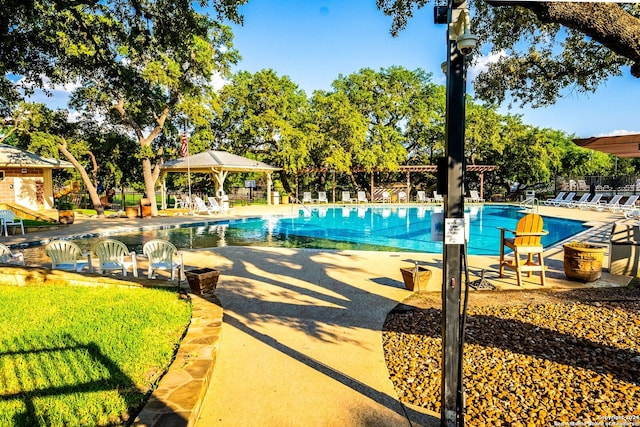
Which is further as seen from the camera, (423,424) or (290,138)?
(290,138)

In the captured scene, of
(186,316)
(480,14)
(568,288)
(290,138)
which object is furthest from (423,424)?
(290,138)

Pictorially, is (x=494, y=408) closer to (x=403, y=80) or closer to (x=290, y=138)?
(x=290, y=138)

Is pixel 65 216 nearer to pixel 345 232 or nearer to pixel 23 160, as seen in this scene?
pixel 23 160

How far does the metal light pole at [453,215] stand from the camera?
224 centimetres

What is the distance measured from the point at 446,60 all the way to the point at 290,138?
2202 cm

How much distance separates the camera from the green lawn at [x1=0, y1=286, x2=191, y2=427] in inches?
99.4

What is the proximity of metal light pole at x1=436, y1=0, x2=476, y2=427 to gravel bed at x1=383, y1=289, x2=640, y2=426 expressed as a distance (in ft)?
0.99

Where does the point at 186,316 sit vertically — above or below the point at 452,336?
below

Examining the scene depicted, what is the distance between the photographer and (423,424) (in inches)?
99.4

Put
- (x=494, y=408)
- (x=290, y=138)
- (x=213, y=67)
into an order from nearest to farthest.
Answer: (x=494, y=408) → (x=213, y=67) → (x=290, y=138)

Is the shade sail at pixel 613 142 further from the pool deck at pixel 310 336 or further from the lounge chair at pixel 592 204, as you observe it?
the lounge chair at pixel 592 204

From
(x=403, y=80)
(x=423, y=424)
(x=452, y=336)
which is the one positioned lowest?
(x=423, y=424)

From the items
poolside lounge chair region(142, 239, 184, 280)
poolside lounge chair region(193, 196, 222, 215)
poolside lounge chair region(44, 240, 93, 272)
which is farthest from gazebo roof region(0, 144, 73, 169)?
poolside lounge chair region(142, 239, 184, 280)

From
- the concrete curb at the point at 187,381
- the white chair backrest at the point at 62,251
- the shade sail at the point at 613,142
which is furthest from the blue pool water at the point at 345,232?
the concrete curb at the point at 187,381
